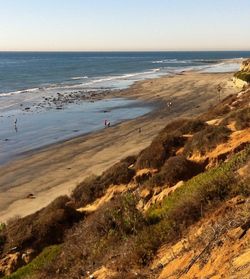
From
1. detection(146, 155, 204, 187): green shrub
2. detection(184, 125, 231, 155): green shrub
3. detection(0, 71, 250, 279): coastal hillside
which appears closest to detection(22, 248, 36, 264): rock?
detection(0, 71, 250, 279): coastal hillside

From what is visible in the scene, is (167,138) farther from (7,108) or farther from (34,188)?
(7,108)

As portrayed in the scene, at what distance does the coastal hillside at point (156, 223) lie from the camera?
7.91m

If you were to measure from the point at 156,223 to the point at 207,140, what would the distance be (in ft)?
24.6

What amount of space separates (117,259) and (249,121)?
38.5 ft

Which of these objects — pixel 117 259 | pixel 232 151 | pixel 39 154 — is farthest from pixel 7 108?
pixel 117 259

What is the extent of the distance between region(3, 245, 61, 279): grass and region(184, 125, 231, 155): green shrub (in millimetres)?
6907

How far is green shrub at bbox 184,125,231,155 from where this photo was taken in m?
17.2

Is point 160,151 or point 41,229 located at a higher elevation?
point 160,151

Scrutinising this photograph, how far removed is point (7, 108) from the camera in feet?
205

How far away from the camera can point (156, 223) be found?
10.8 meters

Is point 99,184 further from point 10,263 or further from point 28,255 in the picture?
point 10,263

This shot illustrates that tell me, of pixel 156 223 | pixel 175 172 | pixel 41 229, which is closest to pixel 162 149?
pixel 175 172

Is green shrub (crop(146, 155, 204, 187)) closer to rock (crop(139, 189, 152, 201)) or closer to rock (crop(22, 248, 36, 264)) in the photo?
rock (crop(139, 189, 152, 201))

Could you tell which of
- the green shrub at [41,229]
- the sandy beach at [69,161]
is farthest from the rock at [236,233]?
the sandy beach at [69,161]
